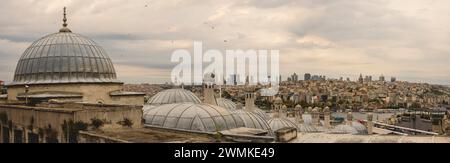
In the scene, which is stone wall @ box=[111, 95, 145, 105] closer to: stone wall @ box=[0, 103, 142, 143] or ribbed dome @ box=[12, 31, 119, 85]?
ribbed dome @ box=[12, 31, 119, 85]

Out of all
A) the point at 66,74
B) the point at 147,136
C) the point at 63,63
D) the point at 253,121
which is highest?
the point at 63,63

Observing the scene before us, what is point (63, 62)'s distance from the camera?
15.6 metres

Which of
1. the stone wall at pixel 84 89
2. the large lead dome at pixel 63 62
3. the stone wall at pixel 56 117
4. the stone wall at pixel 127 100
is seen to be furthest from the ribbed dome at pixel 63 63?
the stone wall at pixel 56 117

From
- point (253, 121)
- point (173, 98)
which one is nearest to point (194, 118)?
point (253, 121)

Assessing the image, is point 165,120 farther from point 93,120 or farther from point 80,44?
point 80,44

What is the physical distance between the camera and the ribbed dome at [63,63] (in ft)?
50.6

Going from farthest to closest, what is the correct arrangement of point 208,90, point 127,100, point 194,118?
point 208,90 → point 127,100 → point 194,118

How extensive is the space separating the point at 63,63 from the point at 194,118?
647 cm

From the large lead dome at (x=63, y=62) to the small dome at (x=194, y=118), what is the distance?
3651 mm

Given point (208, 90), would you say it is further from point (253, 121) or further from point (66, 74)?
point (66, 74)
